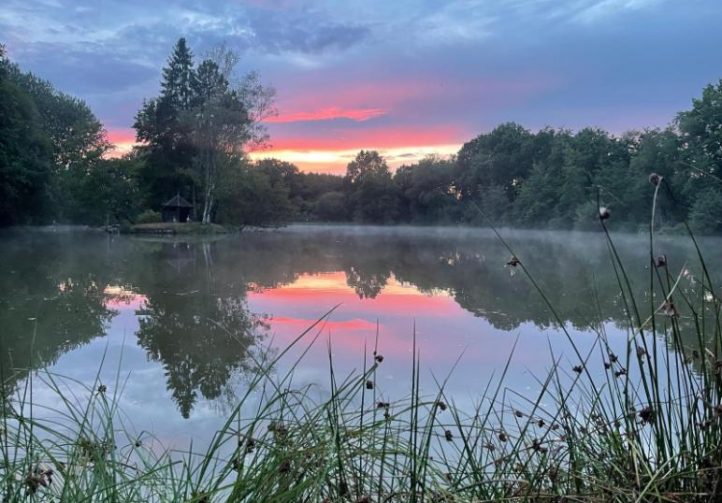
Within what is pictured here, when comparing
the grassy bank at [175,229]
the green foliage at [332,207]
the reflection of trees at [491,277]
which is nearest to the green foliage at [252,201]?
the grassy bank at [175,229]

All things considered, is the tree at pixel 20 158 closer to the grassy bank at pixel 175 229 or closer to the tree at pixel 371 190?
the grassy bank at pixel 175 229

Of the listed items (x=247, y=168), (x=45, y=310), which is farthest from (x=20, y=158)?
(x=45, y=310)

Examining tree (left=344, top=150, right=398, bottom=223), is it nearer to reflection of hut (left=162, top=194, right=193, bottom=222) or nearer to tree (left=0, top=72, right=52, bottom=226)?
reflection of hut (left=162, top=194, right=193, bottom=222)

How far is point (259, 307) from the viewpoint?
693 centimetres

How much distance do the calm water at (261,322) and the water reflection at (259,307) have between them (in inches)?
1.0

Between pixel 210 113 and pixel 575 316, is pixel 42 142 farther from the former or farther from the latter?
pixel 575 316

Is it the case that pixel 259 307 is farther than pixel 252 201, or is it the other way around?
pixel 252 201

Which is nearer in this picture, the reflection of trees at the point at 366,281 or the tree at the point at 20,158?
the reflection of trees at the point at 366,281

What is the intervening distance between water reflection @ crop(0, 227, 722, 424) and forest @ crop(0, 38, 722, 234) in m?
8.89

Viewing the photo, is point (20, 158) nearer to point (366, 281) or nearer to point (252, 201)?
point (252, 201)

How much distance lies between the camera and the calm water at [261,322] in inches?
142

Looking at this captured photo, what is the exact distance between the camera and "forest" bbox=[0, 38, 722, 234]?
23.2m

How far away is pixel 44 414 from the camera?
300 cm

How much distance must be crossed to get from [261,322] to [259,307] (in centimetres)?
97
